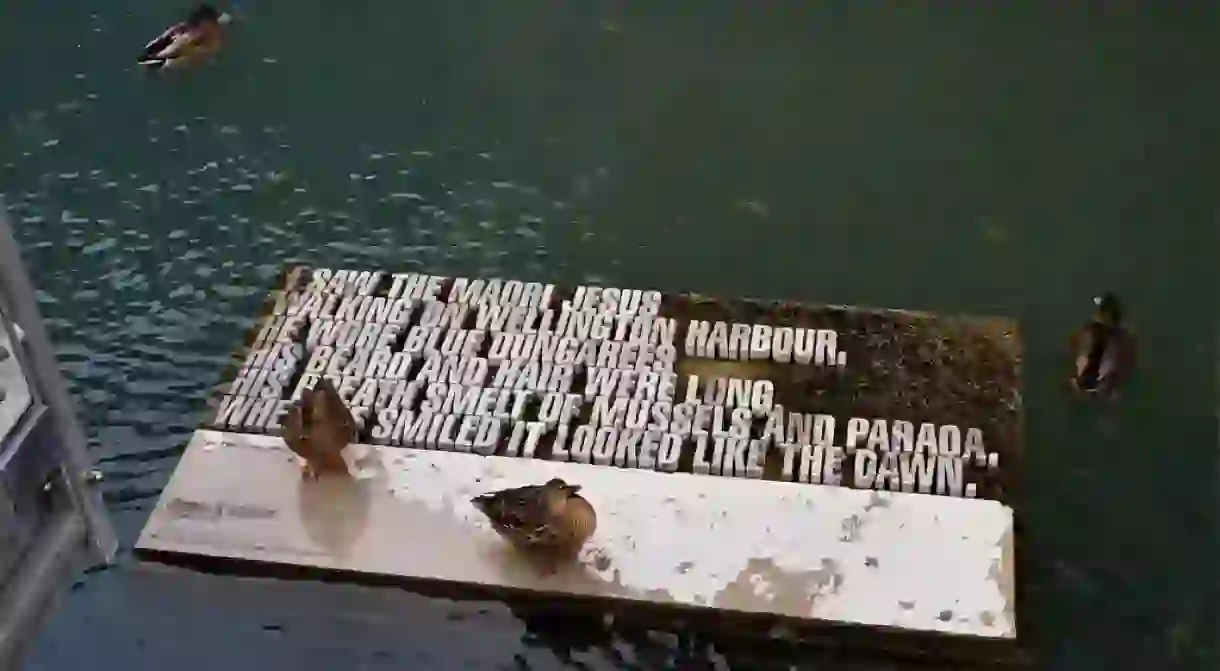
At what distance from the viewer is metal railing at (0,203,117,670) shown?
7.93ft

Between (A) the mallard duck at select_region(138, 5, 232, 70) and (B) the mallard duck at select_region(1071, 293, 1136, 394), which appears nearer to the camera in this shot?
(B) the mallard duck at select_region(1071, 293, 1136, 394)

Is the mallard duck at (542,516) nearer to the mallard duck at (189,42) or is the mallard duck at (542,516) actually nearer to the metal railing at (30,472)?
the metal railing at (30,472)

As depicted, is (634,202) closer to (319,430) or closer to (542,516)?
(319,430)

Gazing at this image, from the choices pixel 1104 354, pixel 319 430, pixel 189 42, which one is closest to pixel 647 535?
pixel 319 430

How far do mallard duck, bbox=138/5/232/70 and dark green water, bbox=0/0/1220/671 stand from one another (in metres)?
0.21

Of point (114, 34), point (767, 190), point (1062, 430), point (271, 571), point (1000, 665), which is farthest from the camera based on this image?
point (114, 34)

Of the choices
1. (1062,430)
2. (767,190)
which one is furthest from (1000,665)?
(767,190)

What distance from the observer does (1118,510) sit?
3.96 m

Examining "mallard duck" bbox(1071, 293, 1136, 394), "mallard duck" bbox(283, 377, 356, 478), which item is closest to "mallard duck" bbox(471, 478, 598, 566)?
"mallard duck" bbox(283, 377, 356, 478)

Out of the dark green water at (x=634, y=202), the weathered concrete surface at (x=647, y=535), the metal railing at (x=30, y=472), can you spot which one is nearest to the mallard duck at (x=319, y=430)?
the weathered concrete surface at (x=647, y=535)

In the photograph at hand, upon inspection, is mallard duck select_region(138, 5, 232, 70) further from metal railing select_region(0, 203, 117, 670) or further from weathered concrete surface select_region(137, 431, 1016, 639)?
metal railing select_region(0, 203, 117, 670)

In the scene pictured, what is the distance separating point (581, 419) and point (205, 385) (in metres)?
1.26

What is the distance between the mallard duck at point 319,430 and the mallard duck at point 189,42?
2.27 metres

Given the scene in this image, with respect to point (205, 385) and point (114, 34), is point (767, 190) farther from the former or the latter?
point (114, 34)
